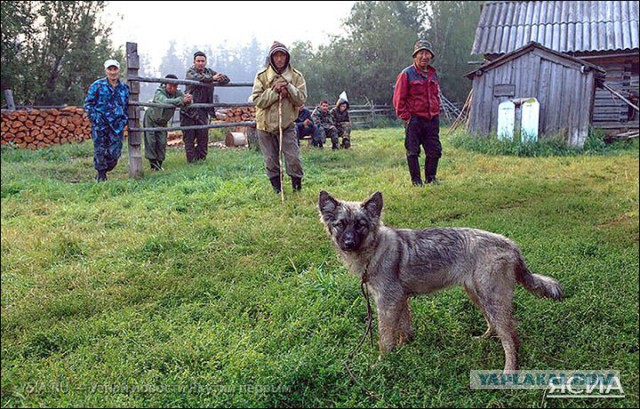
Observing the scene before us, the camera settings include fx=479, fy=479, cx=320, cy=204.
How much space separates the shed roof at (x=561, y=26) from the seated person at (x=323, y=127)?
6430mm

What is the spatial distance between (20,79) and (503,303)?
17140 mm

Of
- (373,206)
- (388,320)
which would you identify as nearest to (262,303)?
(388,320)

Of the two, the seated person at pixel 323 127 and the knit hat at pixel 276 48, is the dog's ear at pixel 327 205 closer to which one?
the knit hat at pixel 276 48

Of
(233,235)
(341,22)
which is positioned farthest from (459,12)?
(233,235)

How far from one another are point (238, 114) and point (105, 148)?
1069 cm

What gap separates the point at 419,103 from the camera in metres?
7.64

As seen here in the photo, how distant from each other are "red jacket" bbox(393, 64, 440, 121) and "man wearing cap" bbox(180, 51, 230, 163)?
5.09 metres

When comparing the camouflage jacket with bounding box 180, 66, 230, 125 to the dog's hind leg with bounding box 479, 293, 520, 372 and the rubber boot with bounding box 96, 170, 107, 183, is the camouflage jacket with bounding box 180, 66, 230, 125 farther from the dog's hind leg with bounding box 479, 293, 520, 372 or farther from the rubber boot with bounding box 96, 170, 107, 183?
the dog's hind leg with bounding box 479, 293, 520, 372

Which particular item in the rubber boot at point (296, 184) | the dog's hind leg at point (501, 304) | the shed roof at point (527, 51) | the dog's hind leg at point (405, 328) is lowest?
the dog's hind leg at point (405, 328)

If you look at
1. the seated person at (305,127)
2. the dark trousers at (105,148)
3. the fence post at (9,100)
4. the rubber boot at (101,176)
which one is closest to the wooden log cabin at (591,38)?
the seated person at (305,127)

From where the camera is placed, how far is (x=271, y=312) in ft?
12.2

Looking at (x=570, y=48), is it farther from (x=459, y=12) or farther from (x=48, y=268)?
(x=459, y=12)

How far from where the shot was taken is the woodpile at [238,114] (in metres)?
18.7

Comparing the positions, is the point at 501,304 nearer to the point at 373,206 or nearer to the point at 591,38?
the point at 373,206
